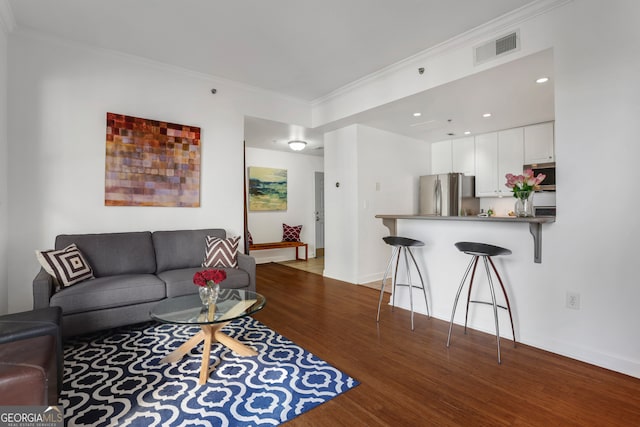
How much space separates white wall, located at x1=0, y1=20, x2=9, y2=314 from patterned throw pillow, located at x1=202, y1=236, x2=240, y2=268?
1.71 m

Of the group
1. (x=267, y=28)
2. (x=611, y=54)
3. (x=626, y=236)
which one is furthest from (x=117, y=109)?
(x=626, y=236)

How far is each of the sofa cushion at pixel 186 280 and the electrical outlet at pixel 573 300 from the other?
2.86 metres

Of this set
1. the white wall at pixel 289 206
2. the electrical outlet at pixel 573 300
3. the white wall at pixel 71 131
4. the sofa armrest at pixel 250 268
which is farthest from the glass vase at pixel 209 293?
the white wall at pixel 289 206

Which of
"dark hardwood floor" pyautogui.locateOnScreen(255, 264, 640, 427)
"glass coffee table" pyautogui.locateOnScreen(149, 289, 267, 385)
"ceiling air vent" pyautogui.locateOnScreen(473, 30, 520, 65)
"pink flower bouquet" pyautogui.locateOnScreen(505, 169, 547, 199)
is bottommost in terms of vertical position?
"dark hardwood floor" pyautogui.locateOnScreen(255, 264, 640, 427)

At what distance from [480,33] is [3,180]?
457 cm

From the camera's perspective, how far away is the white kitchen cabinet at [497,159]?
16.1 feet

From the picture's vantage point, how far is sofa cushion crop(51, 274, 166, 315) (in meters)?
2.46

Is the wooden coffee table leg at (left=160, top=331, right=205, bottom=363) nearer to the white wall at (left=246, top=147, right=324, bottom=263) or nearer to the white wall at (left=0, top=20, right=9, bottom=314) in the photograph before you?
the white wall at (left=0, top=20, right=9, bottom=314)

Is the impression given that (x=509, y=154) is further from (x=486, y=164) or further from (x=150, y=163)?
(x=150, y=163)

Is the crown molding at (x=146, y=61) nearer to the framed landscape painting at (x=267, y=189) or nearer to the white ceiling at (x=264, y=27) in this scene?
the white ceiling at (x=264, y=27)

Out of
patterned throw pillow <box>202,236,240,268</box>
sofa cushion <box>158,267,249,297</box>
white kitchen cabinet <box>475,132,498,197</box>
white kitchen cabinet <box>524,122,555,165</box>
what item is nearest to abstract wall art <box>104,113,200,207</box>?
patterned throw pillow <box>202,236,240,268</box>

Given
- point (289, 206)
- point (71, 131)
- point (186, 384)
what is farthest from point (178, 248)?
point (289, 206)

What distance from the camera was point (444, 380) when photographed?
2.00 m

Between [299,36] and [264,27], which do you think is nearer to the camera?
[264,27]
